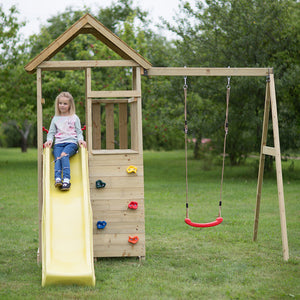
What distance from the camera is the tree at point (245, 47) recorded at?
15.2m

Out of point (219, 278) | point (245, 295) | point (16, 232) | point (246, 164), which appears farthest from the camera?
point (246, 164)

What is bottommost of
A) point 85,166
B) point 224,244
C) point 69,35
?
point 224,244

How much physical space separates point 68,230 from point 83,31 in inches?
106

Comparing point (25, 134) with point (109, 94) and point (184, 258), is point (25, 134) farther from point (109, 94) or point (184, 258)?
point (184, 258)

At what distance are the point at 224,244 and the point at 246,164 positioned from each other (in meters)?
15.3

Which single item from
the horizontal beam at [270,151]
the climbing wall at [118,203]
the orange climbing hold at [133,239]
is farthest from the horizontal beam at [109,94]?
the horizontal beam at [270,151]

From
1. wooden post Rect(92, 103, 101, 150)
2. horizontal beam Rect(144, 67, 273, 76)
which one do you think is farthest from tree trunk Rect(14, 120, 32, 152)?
horizontal beam Rect(144, 67, 273, 76)

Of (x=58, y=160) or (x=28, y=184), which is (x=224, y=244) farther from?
(x=28, y=184)

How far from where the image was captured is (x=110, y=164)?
670 cm

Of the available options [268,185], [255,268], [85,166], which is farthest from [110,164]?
[268,185]

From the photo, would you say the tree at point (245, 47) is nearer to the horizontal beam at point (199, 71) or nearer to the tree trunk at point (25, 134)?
the horizontal beam at point (199, 71)

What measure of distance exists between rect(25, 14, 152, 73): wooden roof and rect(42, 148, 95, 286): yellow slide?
3.81ft

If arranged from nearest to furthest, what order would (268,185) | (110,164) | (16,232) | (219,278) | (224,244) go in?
(219,278) → (110,164) → (224,244) → (16,232) → (268,185)

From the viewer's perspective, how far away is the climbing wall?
6691 millimetres
